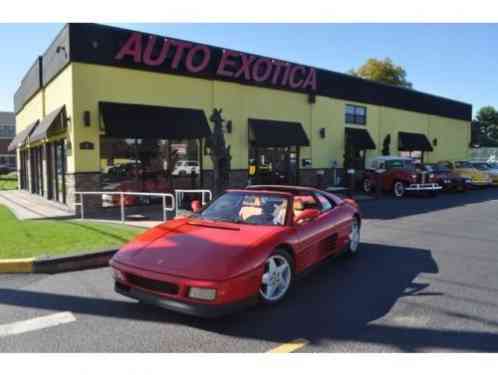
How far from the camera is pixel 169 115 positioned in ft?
44.7

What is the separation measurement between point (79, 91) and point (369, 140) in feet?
53.0

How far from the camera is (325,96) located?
2014cm

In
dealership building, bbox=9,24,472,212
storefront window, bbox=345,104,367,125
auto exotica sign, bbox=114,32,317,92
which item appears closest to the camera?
dealership building, bbox=9,24,472,212

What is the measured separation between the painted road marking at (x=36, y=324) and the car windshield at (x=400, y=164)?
55.4ft

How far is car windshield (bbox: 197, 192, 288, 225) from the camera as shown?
5078 millimetres

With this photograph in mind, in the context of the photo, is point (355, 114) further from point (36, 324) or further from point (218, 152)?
point (36, 324)

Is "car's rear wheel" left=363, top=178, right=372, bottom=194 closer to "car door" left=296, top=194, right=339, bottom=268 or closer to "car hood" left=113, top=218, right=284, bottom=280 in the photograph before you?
"car door" left=296, top=194, right=339, bottom=268

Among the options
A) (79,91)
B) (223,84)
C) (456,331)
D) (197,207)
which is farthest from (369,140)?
(456,331)

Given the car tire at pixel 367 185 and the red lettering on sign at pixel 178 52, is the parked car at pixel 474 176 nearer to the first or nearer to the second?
the car tire at pixel 367 185

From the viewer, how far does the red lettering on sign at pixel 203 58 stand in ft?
46.8

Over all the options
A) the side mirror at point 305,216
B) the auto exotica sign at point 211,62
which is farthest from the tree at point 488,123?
the side mirror at point 305,216

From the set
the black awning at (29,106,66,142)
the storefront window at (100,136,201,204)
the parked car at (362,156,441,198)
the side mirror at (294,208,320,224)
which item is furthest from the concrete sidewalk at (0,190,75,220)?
the parked car at (362,156,441,198)

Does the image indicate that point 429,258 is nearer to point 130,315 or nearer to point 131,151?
point 130,315

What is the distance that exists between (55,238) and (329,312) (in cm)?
542
